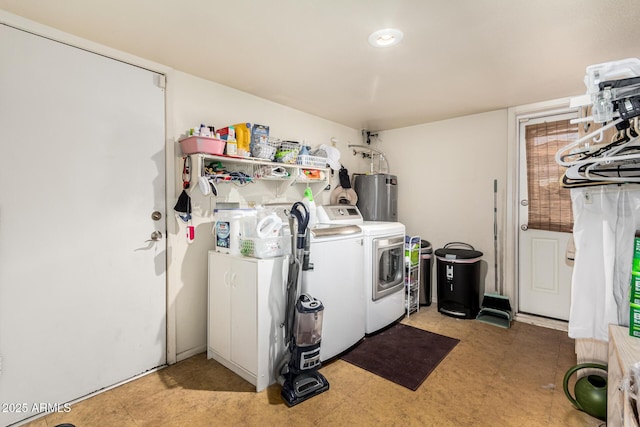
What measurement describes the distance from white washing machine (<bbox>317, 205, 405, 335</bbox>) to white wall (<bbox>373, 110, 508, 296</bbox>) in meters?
0.87

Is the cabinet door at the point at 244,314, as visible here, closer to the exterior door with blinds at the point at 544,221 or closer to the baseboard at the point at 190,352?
the baseboard at the point at 190,352

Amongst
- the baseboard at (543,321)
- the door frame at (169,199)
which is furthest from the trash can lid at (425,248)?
the door frame at (169,199)

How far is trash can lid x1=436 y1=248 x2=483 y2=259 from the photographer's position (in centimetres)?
326

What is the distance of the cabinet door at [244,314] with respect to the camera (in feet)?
6.57

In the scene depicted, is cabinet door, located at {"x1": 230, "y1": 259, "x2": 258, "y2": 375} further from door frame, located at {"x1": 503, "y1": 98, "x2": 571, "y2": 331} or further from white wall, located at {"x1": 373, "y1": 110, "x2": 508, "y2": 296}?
door frame, located at {"x1": 503, "y1": 98, "x2": 571, "y2": 331}

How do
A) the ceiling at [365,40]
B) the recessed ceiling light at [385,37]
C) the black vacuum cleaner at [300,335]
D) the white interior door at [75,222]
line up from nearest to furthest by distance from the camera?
1. the ceiling at [365,40]
2. the white interior door at [75,222]
3. the recessed ceiling light at [385,37]
4. the black vacuum cleaner at [300,335]

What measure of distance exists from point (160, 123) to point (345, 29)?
1.50 m

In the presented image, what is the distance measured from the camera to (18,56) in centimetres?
171

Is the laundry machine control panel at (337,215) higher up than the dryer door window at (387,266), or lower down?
higher up

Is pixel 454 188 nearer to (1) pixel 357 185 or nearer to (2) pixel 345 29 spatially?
(1) pixel 357 185

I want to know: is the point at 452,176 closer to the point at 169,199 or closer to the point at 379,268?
the point at 379,268

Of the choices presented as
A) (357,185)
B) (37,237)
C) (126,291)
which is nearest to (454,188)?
(357,185)

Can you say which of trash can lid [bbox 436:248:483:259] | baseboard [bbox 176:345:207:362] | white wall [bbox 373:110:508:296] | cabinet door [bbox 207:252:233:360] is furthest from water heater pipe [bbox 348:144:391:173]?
baseboard [bbox 176:345:207:362]

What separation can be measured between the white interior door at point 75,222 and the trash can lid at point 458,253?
110 inches
